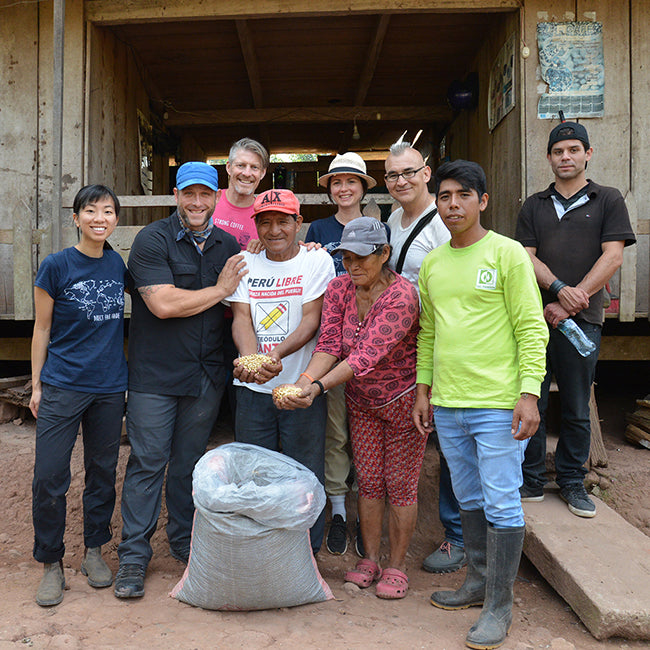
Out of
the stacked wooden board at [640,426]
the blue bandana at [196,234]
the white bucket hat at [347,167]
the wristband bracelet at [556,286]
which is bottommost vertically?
the stacked wooden board at [640,426]

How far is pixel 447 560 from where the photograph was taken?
3367 millimetres

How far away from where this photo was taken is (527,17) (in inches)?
191

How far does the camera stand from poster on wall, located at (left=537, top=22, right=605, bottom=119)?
188 inches

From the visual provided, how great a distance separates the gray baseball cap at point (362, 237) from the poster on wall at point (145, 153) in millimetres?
5080

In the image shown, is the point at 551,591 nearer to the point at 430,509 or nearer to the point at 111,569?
the point at 430,509

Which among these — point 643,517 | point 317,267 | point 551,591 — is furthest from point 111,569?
point 643,517

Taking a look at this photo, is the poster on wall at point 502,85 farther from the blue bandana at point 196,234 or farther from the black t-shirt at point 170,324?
the black t-shirt at point 170,324

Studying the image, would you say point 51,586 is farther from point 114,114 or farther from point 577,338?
point 114,114

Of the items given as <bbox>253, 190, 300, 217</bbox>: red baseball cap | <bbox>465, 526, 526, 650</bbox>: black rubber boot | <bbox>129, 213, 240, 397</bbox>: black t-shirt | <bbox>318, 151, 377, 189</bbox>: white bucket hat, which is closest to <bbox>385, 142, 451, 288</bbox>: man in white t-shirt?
<bbox>318, 151, 377, 189</bbox>: white bucket hat

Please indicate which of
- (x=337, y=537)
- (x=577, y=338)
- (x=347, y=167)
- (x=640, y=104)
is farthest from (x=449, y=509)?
(x=640, y=104)

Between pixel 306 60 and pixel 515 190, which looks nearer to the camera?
pixel 515 190

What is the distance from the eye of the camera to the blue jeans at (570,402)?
3.34m

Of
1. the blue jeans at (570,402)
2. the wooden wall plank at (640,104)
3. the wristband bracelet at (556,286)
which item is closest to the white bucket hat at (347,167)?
the wristband bracelet at (556,286)

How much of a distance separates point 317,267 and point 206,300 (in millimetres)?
607
